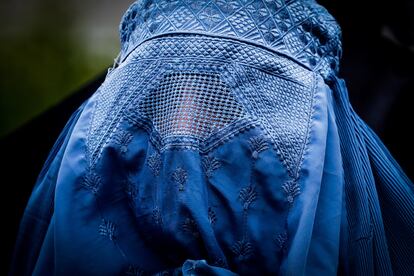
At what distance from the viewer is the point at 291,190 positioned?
853 millimetres

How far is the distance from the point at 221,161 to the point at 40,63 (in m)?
1.10

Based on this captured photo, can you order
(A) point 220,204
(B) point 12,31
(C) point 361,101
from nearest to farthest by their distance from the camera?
(A) point 220,204 < (B) point 12,31 < (C) point 361,101

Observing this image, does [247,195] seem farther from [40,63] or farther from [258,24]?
[40,63]

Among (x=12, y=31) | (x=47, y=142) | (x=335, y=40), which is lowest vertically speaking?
(x=47, y=142)

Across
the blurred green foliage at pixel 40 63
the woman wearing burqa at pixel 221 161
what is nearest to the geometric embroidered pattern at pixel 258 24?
the woman wearing burqa at pixel 221 161

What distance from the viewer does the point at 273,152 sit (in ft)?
2.82

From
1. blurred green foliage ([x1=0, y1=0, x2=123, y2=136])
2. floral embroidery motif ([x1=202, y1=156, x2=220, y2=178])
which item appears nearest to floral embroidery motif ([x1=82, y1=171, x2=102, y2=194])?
floral embroidery motif ([x1=202, y1=156, x2=220, y2=178])

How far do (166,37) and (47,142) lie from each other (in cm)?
101

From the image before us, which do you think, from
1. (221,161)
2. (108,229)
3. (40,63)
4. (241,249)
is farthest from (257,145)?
(40,63)

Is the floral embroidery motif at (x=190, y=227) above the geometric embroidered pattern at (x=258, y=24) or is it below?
below

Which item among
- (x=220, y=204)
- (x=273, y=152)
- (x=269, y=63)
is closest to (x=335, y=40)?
(x=269, y=63)

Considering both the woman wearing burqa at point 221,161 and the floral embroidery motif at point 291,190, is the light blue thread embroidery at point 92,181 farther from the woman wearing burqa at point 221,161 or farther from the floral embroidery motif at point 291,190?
the floral embroidery motif at point 291,190

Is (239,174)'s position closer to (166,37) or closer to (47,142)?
(166,37)

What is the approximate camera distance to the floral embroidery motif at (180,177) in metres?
0.83
